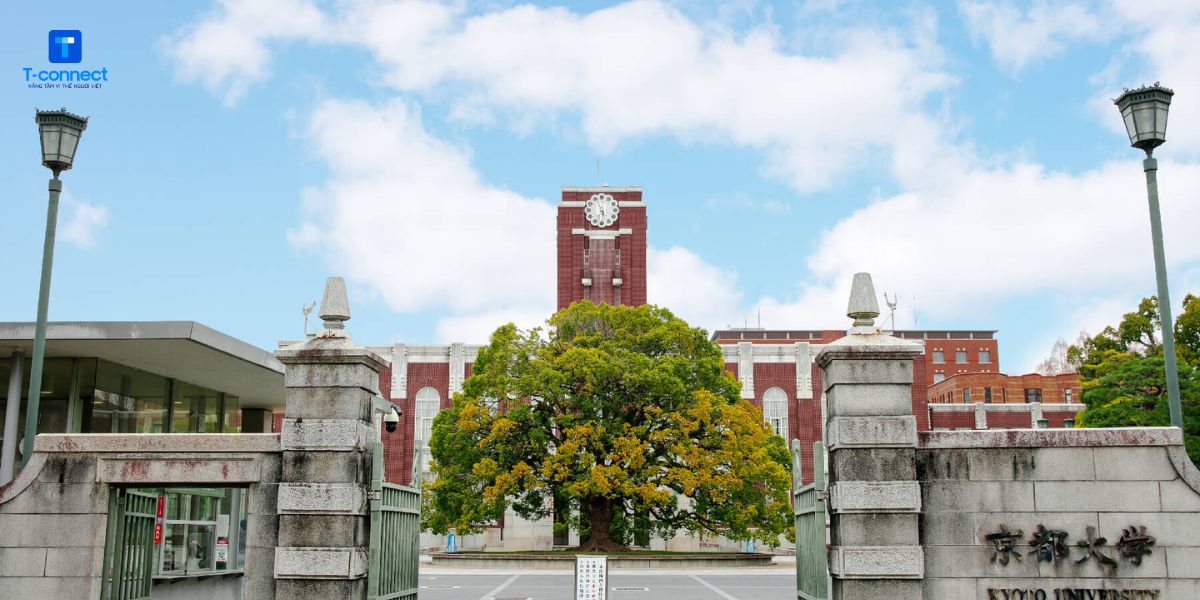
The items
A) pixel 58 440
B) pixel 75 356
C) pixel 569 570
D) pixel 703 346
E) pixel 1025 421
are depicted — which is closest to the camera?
pixel 58 440

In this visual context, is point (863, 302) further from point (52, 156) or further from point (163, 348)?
point (163, 348)

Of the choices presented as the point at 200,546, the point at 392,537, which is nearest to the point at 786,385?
the point at 200,546

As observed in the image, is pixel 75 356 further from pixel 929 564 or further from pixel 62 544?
pixel 929 564

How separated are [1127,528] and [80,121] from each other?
1208 centimetres

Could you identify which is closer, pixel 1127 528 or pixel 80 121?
pixel 1127 528

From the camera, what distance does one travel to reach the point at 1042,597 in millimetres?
9562

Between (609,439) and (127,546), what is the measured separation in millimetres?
23636

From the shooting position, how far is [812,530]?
10.4 meters

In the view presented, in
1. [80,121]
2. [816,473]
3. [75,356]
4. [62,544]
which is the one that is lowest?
[62,544]

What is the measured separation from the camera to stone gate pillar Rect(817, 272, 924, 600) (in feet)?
31.3

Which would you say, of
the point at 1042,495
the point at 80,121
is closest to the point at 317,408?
the point at 80,121

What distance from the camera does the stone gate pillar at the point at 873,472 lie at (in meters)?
9.55

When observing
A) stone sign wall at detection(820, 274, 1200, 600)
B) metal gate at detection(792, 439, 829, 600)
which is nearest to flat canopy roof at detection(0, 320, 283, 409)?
metal gate at detection(792, 439, 829, 600)

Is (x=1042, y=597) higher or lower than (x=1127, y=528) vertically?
lower
